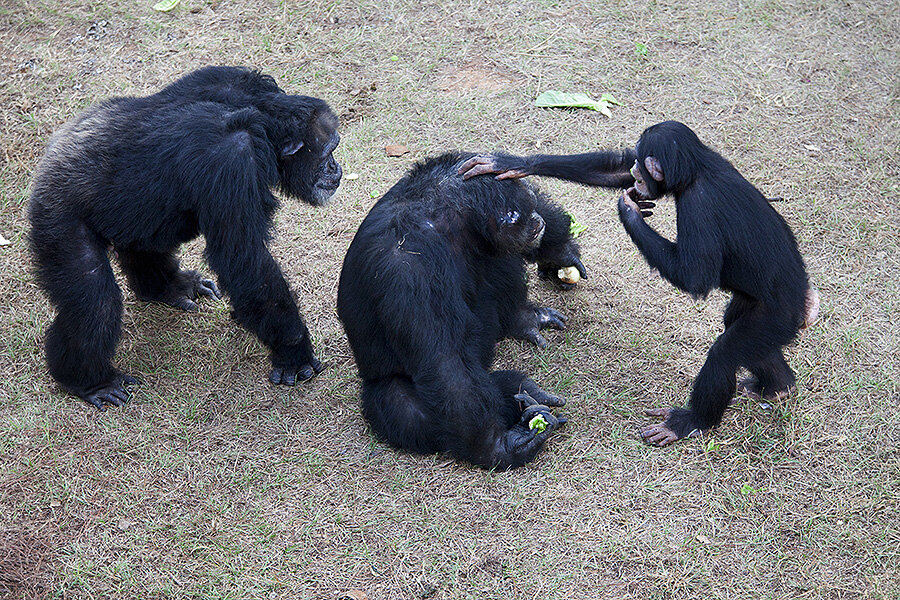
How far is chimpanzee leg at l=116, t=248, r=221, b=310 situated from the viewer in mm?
6688

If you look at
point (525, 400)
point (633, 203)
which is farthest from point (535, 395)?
point (633, 203)

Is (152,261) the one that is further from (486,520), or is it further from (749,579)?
(749,579)

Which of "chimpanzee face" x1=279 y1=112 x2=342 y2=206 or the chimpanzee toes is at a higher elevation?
"chimpanzee face" x1=279 y1=112 x2=342 y2=206

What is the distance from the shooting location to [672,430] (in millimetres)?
5625

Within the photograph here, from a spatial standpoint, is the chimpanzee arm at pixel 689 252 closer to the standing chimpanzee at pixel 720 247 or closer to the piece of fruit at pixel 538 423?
the standing chimpanzee at pixel 720 247

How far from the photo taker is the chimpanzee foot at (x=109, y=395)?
612 centimetres

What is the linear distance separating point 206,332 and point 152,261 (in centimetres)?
71

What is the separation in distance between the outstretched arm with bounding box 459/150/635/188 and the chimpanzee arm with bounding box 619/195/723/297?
0.58m

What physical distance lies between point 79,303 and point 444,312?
2.62 metres

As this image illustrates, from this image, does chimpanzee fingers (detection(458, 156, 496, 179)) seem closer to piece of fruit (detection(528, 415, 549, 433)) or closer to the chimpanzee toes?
piece of fruit (detection(528, 415, 549, 433))

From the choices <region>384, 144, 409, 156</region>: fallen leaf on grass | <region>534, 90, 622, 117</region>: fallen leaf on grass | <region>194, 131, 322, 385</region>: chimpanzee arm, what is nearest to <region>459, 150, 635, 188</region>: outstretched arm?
<region>194, 131, 322, 385</region>: chimpanzee arm

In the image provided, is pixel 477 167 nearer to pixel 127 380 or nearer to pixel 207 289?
pixel 207 289

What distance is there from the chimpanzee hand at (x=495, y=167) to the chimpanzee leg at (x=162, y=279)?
108 inches

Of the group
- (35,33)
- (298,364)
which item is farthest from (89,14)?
(298,364)
